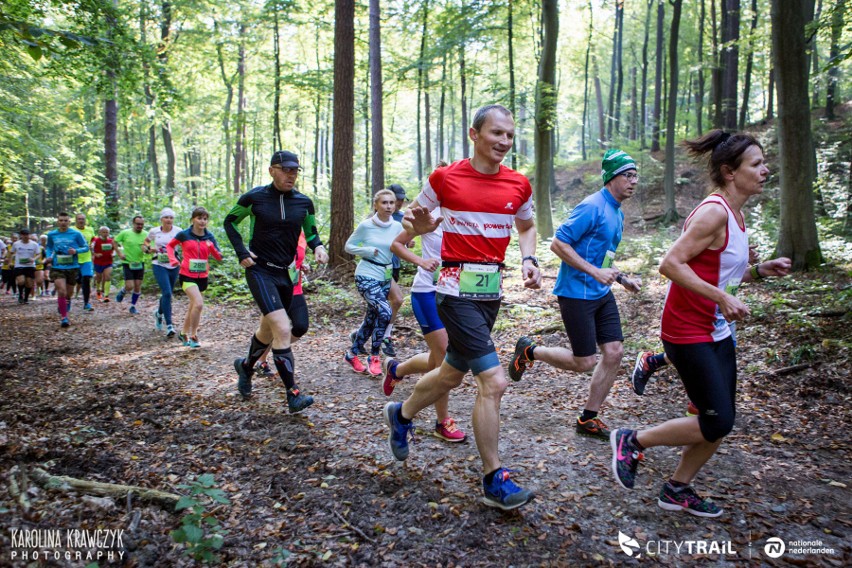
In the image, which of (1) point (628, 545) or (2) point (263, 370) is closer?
(1) point (628, 545)

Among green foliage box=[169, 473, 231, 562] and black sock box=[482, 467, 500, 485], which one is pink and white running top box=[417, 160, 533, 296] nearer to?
black sock box=[482, 467, 500, 485]

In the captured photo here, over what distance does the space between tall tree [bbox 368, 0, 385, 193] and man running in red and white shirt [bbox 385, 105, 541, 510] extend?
1095 cm

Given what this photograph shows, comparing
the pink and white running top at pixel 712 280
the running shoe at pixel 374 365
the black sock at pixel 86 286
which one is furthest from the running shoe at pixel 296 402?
the black sock at pixel 86 286

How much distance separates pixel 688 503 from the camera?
3.20m

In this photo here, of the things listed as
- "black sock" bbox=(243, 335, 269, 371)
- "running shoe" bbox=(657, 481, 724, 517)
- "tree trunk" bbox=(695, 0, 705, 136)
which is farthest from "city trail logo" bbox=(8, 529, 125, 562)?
"tree trunk" bbox=(695, 0, 705, 136)

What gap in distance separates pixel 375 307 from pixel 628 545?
4.25m

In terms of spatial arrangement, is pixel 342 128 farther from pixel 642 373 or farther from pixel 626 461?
pixel 626 461

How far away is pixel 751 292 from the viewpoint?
8461mm

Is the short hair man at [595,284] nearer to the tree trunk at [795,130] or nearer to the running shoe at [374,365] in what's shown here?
the running shoe at [374,365]

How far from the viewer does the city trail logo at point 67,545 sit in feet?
7.80

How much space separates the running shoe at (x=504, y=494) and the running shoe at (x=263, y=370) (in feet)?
13.7

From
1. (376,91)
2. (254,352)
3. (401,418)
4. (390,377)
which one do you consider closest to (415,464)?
(401,418)

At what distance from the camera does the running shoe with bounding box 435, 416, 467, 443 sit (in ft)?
14.4

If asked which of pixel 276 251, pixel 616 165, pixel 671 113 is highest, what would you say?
pixel 671 113
